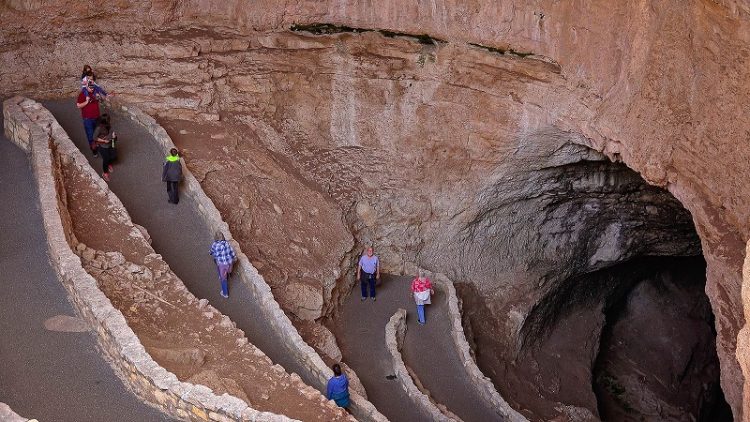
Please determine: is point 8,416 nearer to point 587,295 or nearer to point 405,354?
point 405,354

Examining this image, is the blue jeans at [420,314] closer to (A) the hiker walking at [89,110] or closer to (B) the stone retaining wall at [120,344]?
(B) the stone retaining wall at [120,344]

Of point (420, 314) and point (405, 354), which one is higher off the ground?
point (420, 314)

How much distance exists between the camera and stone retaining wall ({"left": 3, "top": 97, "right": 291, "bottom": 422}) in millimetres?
10375

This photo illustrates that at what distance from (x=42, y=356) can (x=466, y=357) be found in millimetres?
6845

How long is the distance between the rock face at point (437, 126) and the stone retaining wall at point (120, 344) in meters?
3.17

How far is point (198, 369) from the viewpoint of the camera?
37.4ft

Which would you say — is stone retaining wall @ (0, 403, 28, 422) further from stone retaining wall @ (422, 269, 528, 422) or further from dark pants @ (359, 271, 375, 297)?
dark pants @ (359, 271, 375, 297)

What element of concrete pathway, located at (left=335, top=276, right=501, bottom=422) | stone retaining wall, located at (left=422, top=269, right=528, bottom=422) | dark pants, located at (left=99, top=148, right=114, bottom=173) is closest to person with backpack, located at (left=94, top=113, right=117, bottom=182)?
dark pants, located at (left=99, top=148, right=114, bottom=173)

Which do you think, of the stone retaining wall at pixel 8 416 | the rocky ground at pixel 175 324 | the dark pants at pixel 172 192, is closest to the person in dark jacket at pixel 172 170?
the dark pants at pixel 172 192

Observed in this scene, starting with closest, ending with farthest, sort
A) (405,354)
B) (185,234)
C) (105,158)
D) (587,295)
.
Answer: (185,234), (105,158), (405,354), (587,295)

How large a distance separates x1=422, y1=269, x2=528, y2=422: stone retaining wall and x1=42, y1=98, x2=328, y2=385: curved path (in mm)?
3329

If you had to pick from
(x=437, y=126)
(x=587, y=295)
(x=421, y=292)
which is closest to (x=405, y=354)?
(x=421, y=292)

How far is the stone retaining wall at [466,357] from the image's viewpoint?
14.3 metres

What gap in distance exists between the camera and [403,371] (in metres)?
14.6
